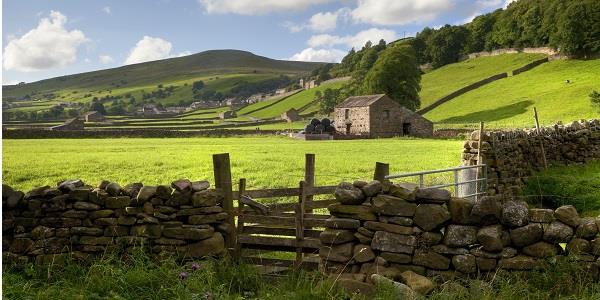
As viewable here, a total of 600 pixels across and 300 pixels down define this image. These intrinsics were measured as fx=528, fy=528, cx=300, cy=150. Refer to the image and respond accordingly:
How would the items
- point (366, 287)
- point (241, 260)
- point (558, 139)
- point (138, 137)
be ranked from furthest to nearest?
point (138, 137)
point (558, 139)
point (241, 260)
point (366, 287)

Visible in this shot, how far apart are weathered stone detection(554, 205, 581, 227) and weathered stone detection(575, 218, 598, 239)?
0.21 feet

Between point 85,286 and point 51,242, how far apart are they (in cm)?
164

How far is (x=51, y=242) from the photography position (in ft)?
25.1

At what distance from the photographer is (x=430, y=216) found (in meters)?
6.46

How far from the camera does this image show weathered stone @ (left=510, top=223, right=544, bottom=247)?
6.09m

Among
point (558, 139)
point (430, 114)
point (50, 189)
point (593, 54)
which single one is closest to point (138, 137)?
point (430, 114)

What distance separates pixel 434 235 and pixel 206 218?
3.27 metres

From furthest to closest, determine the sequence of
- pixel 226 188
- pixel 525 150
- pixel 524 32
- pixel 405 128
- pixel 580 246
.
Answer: pixel 524 32, pixel 405 128, pixel 525 150, pixel 226 188, pixel 580 246

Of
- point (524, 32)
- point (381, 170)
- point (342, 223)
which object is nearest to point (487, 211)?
point (342, 223)

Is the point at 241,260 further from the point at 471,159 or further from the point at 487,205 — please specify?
the point at 471,159

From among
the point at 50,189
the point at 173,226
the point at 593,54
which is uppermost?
the point at 593,54

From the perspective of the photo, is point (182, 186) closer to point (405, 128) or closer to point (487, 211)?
point (487, 211)

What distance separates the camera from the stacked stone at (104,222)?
759 centimetres

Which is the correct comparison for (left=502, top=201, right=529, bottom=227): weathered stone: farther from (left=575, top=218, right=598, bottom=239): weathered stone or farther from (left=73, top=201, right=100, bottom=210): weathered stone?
(left=73, top=201, right=100, bottom=210): weathered stone
